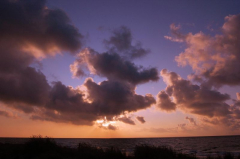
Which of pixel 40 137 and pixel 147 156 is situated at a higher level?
pixel 40 137

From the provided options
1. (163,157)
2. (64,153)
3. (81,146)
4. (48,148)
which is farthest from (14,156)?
(163,157)

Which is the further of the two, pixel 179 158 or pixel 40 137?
pixel 40 137

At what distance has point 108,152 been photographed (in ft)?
57.9

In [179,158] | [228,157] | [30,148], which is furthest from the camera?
[30,148]

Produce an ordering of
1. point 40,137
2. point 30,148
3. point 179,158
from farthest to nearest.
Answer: point 40,137, point 30,148, point 179,158

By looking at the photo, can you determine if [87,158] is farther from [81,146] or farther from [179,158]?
[179,158]

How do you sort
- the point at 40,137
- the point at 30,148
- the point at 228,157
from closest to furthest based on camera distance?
the point at 228,157 → the point at 30,148 → the point at 40,137

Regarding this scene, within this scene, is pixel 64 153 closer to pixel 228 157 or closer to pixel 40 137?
pixel 40 137

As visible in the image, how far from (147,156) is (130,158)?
185 cm

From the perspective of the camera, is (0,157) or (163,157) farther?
(0,157)

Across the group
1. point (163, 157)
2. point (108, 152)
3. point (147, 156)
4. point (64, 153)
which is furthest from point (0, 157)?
point (163, 157)

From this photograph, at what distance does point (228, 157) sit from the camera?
734 inches

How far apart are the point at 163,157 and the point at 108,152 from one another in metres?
5.37

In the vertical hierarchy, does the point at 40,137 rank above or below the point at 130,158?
above
